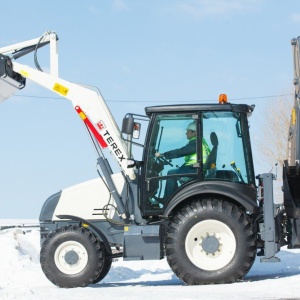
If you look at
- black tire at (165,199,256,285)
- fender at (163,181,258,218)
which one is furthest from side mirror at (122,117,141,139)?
black tire at (165,199,256,285)

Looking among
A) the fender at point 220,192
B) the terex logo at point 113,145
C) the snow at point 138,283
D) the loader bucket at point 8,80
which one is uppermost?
the loader bucket at point 8,80

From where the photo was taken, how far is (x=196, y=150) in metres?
10.6

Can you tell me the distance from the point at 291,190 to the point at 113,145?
9.94 feet

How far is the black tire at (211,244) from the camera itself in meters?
10.2

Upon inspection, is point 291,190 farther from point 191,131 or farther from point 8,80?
point 8,80

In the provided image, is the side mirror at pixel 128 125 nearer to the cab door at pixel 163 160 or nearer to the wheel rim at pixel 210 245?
the cab door at pixel 163 160

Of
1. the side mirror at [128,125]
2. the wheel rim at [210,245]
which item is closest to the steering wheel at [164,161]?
the side mirror at [128,125]

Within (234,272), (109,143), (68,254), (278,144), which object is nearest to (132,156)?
(109,143)

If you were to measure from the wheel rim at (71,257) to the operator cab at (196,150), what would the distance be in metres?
1.22

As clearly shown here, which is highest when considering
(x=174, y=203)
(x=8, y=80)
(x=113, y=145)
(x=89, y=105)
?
(x=8, y=80)

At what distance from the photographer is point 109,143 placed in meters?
11.4

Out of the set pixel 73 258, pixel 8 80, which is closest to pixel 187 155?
pixel 73 258

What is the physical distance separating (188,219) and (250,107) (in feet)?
6.92

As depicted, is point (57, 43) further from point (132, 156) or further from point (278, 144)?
point (278, 144)
